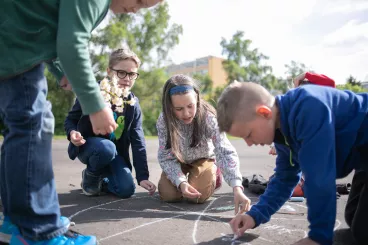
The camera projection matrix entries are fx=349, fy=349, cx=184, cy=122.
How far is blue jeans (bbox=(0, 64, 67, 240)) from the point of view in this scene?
148 centimetres

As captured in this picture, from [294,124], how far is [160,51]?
1030 inches

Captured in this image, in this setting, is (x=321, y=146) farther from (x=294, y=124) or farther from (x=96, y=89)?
(x=96, y=89)

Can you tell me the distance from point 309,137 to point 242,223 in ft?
2.25

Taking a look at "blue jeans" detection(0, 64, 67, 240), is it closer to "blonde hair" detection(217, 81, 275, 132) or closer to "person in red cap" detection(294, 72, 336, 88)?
"blonde hair" detection(217, 81, 275, 132)

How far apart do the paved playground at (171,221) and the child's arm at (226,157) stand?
0.78 ft

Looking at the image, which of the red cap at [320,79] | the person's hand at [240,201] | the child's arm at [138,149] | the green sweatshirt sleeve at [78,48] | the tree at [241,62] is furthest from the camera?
the tree at [241,62]

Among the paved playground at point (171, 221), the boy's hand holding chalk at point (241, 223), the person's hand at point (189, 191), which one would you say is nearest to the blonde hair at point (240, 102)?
the boy's hand holding chalk at point (241, 223)

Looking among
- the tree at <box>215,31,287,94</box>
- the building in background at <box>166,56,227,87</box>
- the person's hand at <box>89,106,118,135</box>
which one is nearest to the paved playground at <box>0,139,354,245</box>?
the person's hand at <box>89,106,118,135</box>

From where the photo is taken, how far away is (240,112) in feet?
5.54

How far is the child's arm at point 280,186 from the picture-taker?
197 centimetres

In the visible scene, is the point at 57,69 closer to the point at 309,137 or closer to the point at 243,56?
the point at 309,137

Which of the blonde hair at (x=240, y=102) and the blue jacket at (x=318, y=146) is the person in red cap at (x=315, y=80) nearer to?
the blue jacket at (x=318, y=146)

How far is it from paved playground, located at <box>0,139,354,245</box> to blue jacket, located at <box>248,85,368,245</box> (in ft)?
0.78

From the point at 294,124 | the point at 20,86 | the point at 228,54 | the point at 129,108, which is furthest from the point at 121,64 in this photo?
the point at 228,54
